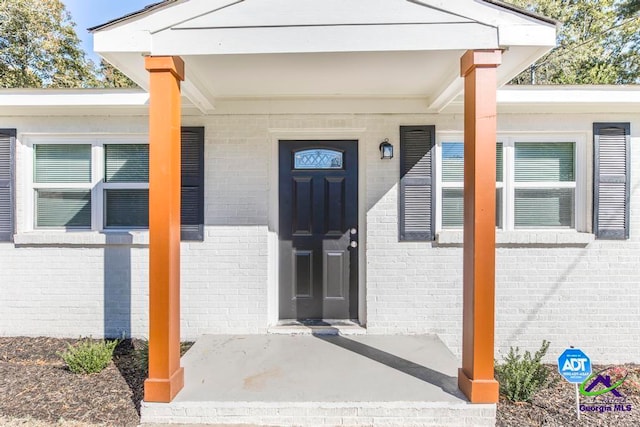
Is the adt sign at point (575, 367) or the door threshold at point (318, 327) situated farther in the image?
the door threshold at point (318, 327)

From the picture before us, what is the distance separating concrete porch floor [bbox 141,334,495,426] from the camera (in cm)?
246

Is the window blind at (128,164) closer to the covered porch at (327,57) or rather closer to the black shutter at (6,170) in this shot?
the black shutter at (6,170)

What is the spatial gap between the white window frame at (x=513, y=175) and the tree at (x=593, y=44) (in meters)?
8.48

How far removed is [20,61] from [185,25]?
12.3m

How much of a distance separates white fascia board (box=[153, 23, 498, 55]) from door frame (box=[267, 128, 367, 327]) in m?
1.45

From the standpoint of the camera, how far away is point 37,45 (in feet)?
35.8

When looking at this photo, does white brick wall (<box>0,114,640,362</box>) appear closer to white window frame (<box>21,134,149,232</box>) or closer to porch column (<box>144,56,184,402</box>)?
white window frame (<box>21,134,149,232</box>)

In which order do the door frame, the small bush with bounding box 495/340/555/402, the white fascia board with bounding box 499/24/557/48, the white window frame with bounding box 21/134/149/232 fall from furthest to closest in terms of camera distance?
1. the white window frame with bounding box 21/134/149/232
2. the door frame
3. the small bush with bounding box 495/340/555/402
4. the white fascia board with bounding box 499/24/557/48

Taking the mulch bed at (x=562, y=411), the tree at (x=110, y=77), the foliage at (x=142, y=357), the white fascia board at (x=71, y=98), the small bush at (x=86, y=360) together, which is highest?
the tree at (x=110, y=77)

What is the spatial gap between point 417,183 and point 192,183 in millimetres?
2454

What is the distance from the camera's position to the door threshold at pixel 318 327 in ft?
12.4

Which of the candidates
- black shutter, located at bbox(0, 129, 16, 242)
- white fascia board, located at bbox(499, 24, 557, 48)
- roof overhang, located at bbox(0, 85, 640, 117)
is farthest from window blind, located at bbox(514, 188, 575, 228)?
black shutter, located at bbox(0, 129, 16, 242)

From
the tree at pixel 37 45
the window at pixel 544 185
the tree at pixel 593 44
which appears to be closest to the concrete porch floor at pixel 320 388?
the window at pixel 544 185

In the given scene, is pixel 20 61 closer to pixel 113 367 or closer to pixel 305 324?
pixel 113 367
